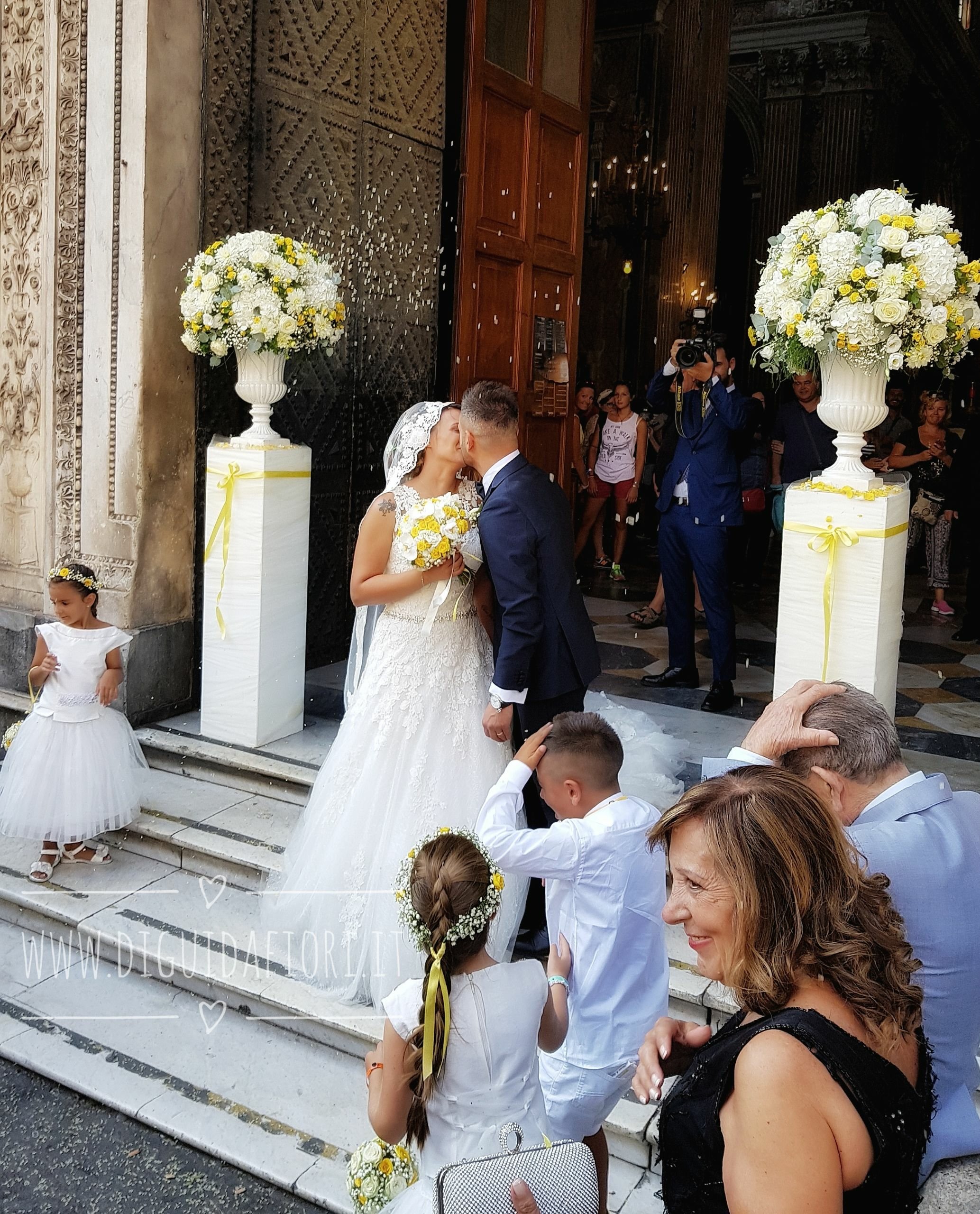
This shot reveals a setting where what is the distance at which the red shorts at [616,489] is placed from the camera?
1040 cm

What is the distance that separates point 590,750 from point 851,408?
1822mm

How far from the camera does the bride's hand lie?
400 centimetres

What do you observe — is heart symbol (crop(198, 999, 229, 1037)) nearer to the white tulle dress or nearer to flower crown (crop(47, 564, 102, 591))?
the white tulle dress

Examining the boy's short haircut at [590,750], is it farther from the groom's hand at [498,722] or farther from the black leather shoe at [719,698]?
the black leather shoe at [719,698]

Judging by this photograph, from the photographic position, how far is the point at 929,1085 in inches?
66.8

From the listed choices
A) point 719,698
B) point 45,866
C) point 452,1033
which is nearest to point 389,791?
point 45,866

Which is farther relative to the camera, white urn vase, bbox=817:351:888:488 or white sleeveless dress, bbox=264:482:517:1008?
white urn vase, bbox=817:351:888:488

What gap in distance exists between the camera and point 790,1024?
4.96ft

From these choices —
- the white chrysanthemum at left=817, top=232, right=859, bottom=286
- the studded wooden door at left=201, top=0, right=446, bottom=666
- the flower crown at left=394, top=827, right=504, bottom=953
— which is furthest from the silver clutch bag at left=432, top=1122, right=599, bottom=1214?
the studded wooden door at left=201, top=0, right=446, bottom=666

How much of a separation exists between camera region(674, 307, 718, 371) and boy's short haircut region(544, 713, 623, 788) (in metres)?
3.58

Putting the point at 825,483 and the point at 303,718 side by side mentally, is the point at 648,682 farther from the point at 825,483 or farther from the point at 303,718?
the point at 825,483

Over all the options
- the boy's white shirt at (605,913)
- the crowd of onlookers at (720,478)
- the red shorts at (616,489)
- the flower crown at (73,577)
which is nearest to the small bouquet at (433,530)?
the boy's white shirt at (605,913)

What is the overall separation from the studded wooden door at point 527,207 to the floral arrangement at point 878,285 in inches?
128

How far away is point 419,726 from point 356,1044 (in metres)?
1.02
